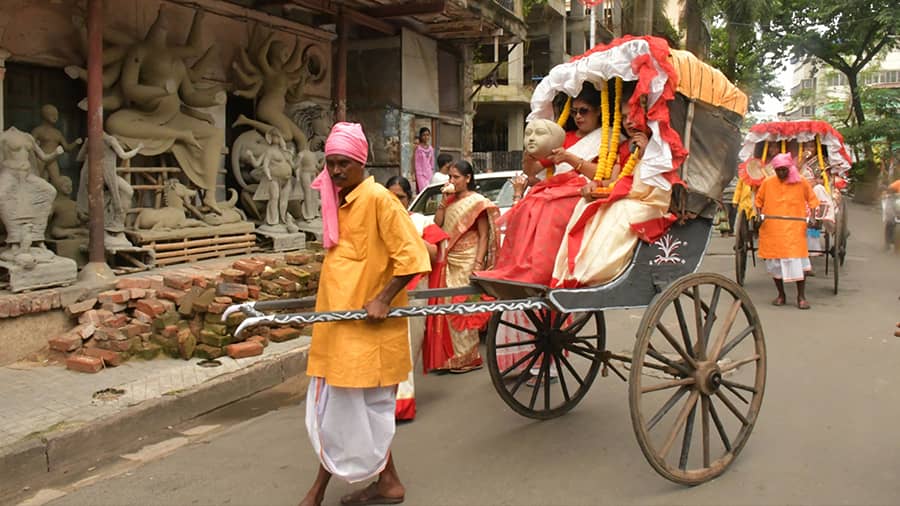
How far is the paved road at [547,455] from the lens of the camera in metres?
3.85

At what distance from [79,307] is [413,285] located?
114 inches

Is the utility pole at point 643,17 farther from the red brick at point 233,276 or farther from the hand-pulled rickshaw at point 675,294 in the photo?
the hand-pulled rickshaw at point 675,294

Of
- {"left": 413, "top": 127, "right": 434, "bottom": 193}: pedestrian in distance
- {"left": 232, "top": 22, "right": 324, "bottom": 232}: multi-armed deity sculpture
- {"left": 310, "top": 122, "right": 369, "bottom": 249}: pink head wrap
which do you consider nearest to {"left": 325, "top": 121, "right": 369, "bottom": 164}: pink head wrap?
{"left": 310, "top": 122, "right": 369, "bottom": 249}: pink head wrap

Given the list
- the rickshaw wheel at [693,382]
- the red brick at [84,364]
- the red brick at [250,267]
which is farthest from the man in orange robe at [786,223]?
the red brick at [84,364]

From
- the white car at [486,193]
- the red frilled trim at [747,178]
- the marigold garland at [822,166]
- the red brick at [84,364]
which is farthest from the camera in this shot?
the marigold garland at [822,166]

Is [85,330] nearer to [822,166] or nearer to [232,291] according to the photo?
[232,291]

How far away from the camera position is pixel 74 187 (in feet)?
27.8

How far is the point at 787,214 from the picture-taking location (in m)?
9.44

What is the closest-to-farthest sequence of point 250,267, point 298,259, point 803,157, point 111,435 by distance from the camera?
point 111,435 < point 250,267 < point 298,259 < point 803,157

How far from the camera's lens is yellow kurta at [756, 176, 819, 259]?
30.8ft

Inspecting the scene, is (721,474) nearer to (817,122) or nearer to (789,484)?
(789,484)

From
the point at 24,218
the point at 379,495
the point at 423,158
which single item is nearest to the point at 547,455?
the point at 379,495

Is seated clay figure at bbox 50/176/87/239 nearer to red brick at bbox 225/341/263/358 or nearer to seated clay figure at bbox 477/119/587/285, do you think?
Result: red brick at bbox 225/341/263/358

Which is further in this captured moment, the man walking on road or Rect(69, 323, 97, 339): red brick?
Rect(69, 323, 97, 339): red brick
